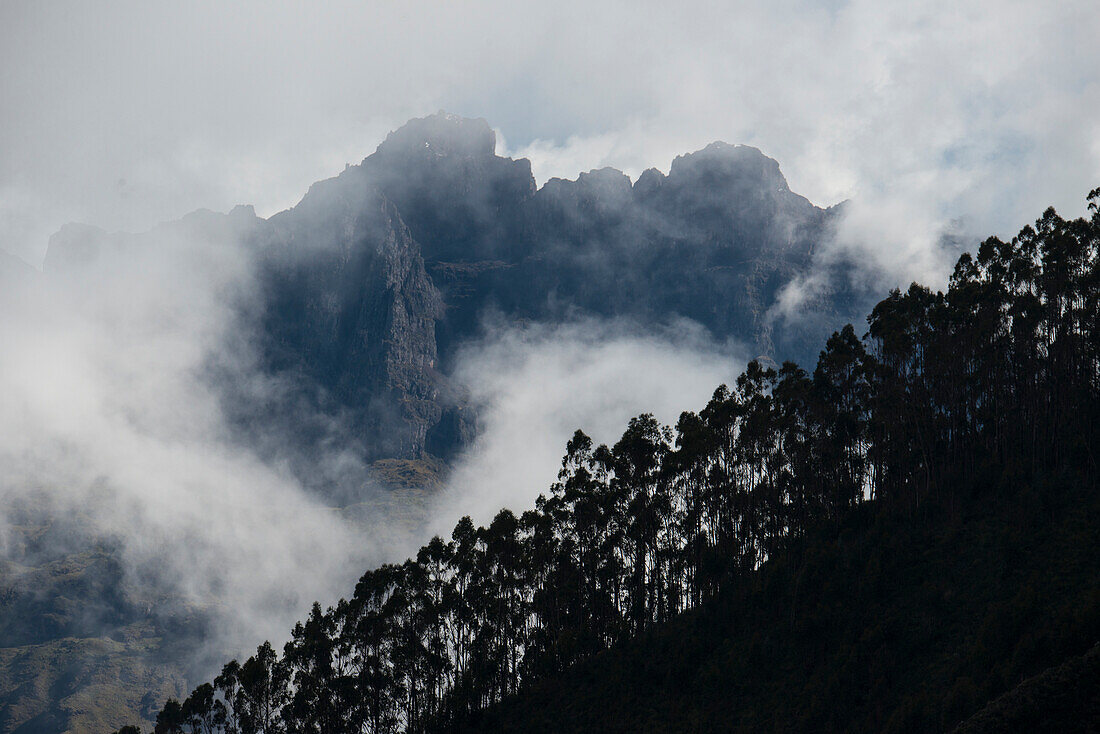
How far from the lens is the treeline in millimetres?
83375

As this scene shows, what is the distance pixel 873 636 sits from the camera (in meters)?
60.8

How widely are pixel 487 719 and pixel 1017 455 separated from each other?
203 ft

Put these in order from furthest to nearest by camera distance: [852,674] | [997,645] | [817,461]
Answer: [817,461]
[852,674]
[997,645]

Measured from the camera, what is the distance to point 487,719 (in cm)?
7969

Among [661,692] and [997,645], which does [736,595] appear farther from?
[997,645]

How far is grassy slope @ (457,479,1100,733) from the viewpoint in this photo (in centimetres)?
4991

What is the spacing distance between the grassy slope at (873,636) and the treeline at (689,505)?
224 inches

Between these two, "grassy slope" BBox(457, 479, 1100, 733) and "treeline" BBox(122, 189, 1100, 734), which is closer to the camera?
"grassy slope" BBox(457, 479, 1100, 733)

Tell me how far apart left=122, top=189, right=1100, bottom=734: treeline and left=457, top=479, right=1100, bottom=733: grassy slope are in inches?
224

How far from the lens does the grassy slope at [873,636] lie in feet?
164

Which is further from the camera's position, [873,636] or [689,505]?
[689,505]

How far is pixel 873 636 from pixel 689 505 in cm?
3213

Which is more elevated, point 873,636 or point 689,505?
point 689,505

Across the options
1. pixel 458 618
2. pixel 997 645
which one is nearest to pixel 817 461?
pixel 997 645
